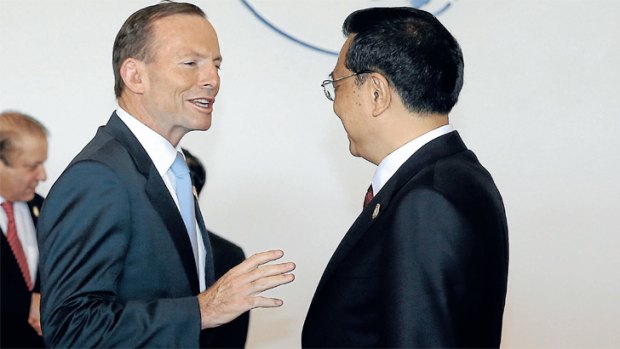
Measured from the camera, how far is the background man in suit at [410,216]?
1.73 meters

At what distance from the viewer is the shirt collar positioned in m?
2.08

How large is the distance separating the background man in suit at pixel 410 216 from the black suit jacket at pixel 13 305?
154 centimetres

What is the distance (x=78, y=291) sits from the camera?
71.2 inches

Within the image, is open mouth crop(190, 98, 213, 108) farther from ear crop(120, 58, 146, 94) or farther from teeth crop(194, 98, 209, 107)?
ear crop(120, 58, 146, 94)

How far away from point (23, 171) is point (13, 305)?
1.54 feet

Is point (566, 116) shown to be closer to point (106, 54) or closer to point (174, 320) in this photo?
point (106, 54)

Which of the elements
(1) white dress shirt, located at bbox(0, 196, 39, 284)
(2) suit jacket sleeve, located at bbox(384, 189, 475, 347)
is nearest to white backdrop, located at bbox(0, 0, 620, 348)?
(1) white dress shirt, located at bbox(0, 196, 39, 284)

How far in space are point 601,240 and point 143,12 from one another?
245 cm

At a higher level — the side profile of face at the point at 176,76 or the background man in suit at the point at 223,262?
the side profile of face at the point at 176,76

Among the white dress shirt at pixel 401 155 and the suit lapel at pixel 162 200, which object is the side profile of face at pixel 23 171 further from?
the white dress shirt at pixel 401 155

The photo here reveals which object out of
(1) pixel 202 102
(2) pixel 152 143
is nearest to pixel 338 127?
(1) pixel 202 102

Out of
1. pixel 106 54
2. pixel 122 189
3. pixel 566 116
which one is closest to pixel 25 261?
pixel 106 54

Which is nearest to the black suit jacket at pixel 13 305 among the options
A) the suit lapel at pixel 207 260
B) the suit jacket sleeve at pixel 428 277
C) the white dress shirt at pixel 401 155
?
the suit lapel at pixel 207 260

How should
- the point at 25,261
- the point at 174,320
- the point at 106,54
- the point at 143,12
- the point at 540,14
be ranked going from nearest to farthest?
1. the point at 174,320
2. the point at 143,12
3. the point at 25,261
4. the point at 106,54
5. the point at 540,14
